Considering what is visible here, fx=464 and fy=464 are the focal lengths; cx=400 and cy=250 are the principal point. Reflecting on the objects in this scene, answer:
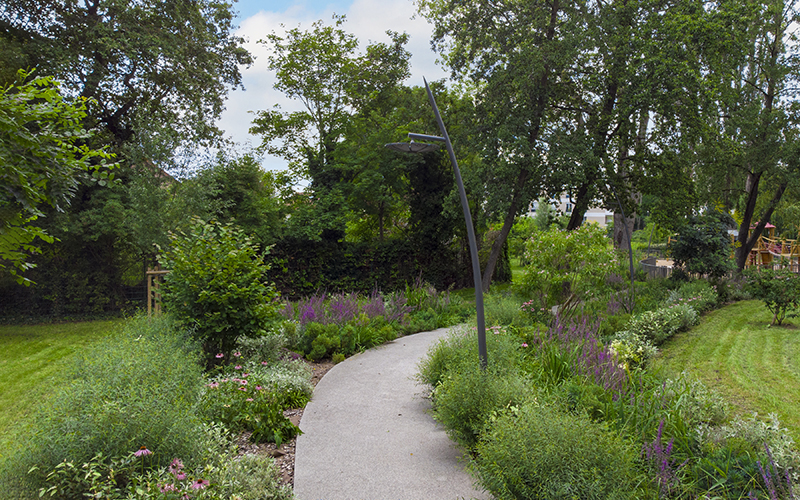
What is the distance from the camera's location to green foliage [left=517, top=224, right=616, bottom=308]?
31.1ft

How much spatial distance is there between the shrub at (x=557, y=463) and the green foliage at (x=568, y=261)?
642 cm

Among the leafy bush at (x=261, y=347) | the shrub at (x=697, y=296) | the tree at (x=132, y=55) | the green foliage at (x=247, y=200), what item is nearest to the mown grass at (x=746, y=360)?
the shrub at (x=697, y=296)

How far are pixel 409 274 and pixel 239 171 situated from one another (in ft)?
22.5

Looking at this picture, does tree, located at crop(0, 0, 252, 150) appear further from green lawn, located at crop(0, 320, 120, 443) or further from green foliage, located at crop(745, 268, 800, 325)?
green foliage, located at crop(745, 268, 800, 325)

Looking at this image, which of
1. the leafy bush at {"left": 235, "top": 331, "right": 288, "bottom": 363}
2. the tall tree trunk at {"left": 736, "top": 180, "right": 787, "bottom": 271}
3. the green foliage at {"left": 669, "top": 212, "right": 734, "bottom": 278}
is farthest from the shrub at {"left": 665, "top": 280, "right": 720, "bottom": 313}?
the leafy bush at {"left": 235, "top": 331, "right": 288, "bottom": 363}

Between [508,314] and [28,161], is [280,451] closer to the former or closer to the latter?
[28,161]

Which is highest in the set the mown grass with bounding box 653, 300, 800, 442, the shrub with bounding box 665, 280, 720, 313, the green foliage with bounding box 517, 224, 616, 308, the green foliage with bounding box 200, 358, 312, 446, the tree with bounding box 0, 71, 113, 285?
the tree with bounding box 0, 71, 113, 285

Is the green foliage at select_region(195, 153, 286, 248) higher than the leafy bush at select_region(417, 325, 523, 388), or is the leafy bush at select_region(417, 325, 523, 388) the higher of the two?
the green foliage at select_region(195, 153, 286, 248)

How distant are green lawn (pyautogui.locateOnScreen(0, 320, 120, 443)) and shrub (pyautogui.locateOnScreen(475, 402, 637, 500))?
4768 mm

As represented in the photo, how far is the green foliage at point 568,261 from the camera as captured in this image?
9484mm

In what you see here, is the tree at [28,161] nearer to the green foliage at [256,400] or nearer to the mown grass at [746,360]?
the green foliage at [256,400]

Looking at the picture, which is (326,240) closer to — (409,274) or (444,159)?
(409,274)

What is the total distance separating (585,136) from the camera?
46.9 ft

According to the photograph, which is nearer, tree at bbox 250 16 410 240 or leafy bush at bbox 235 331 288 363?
leafy bush at bbox 235 331 288 363
